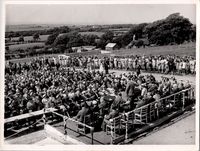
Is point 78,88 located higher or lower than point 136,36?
lower

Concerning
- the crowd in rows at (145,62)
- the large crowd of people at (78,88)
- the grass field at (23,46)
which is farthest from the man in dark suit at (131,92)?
the grass field at (23,46)

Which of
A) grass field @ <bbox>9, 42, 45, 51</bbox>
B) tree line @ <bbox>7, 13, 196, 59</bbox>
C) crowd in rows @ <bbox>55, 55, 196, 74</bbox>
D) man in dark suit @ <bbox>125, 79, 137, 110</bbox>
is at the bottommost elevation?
man in dark suit @ <bbox>125, 79, 137, 110</bbox>

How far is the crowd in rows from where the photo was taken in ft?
11.4

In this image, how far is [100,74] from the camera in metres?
3.48

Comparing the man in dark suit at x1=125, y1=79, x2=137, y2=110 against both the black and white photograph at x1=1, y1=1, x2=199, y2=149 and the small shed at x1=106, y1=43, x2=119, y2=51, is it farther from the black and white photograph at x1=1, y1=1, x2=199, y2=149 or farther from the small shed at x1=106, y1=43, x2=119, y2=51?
the small shed at x1=106, y1=43, x2=119, y2=51

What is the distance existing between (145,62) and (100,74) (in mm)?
434

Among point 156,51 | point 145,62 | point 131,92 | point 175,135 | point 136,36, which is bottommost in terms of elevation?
point 175,135

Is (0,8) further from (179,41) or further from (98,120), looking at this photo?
(179,41)


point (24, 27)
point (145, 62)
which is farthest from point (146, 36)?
point (24, 27)

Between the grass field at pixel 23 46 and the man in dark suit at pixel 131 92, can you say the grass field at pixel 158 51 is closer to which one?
the grass field at pixel 23 46

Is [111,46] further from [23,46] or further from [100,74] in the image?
[23,46]

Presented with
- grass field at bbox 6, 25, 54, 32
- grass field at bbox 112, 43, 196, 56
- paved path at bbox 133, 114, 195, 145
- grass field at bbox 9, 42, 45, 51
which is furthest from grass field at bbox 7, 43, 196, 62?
paved path at bbox 133, 114, 195, 145

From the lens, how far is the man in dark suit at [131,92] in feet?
11.1
